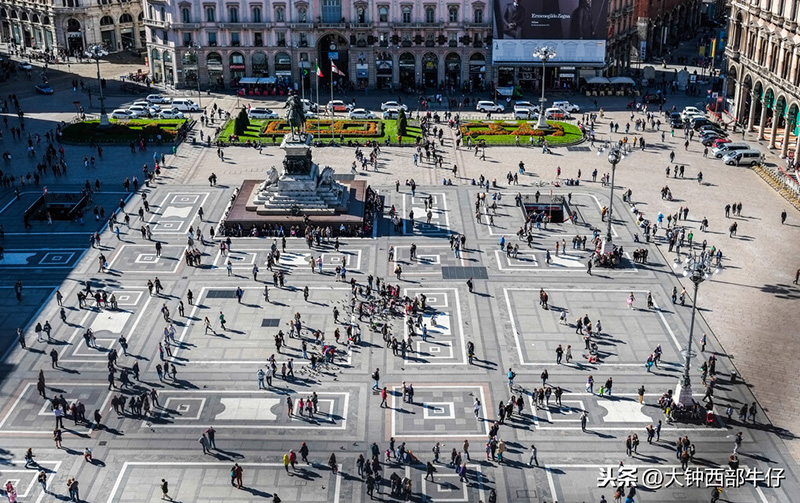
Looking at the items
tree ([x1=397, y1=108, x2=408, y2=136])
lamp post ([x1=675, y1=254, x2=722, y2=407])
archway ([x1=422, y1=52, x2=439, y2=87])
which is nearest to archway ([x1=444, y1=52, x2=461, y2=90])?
archway ([x1=422, y1=52, x2=439, y2=87])

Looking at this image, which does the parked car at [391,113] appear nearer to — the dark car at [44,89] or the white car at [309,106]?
the white car at [309,106]

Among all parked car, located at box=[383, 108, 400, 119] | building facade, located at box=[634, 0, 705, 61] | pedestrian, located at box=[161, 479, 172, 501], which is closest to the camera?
pedestrian, located at box=[161, 479, 172, 501]

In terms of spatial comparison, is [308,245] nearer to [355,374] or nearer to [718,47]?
[355,374]

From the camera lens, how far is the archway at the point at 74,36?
154750 millimetres

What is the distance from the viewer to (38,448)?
5281 centimetres

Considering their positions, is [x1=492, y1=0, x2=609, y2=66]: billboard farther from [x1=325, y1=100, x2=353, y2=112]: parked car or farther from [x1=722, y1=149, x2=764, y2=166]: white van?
[x1=722, y1=149, x2=764, y2=166]: white van

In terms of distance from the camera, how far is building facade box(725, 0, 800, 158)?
9844 cm

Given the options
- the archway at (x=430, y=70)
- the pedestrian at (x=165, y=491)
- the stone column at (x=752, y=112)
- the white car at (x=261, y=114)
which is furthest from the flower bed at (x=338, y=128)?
the pedestrian at (x=165, y=491)

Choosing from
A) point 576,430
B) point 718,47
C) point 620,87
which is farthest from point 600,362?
point 718,47

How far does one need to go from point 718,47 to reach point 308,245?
92.1m

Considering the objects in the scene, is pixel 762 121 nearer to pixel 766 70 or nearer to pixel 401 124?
pixel 766 70

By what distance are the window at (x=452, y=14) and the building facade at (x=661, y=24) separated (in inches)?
1322

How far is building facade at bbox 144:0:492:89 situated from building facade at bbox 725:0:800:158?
33.5 meters

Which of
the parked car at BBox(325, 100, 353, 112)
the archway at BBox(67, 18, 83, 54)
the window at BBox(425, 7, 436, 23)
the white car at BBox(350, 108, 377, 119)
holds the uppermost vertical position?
the window at BBox(425, 7, 436, 23)
